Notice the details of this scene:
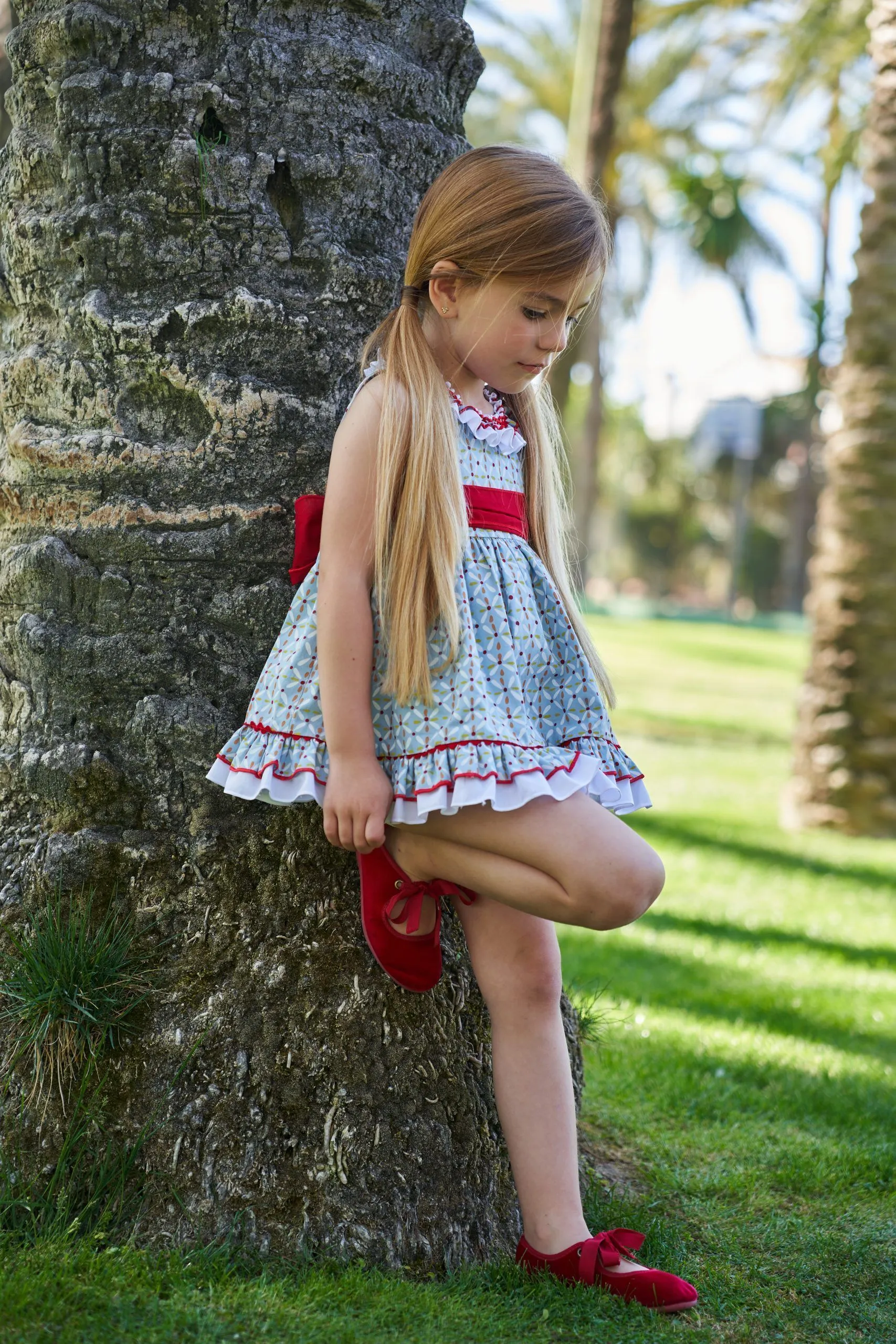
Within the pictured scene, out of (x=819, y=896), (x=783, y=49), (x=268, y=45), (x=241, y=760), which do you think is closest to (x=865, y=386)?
(x=819, y=896)

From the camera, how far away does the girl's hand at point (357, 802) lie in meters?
2.04

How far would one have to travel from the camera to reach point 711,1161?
2900 millimetres

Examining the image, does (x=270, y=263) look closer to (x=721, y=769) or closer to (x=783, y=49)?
(x=721, y=769)

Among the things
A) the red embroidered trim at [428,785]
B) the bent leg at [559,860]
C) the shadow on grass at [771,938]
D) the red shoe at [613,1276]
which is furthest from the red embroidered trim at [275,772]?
the shadow on grass at [771,938]

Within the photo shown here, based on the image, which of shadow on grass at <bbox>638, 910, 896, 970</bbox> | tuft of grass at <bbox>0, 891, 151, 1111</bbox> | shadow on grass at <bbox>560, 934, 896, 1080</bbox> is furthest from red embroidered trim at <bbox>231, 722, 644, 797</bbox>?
shadow on grass at <bbox>638, 910, 896, 970</bbox>

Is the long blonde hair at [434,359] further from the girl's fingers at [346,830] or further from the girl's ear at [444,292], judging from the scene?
the girl's fingers at [346,830]

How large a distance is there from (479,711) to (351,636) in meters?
0.25

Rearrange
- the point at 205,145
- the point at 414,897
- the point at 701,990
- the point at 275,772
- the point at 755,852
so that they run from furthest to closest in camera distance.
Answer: the point at 755,852 < the point at 701,990 < the point at 205,145 < the point at 414,897 < the point at 275,772

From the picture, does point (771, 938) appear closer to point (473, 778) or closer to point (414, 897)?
point (414, 897)

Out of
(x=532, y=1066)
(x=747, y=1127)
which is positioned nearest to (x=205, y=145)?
(x=532, y=1066)

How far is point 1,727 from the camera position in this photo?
8.09 feet

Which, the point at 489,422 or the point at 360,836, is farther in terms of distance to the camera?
the point at 489,422

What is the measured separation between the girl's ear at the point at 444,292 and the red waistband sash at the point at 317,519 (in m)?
0.32

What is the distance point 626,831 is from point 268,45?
1.58 meters
